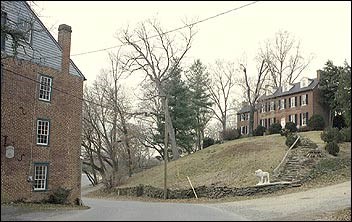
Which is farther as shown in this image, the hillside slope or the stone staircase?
the hillside slope

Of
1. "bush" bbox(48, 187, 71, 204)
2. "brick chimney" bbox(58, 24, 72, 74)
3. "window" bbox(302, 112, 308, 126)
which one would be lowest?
"bush" bbox(48, 187, 71, 204)

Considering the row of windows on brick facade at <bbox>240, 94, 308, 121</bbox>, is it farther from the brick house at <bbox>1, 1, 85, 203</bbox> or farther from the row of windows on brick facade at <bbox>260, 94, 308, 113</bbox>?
the brick house at <bbox>1, 1, 85, 203</bbox>

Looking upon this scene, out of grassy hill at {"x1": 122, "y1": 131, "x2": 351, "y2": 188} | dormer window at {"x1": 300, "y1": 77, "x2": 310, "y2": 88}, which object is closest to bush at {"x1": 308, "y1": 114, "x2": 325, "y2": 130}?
grassy hill at {"x1": 122, "y1": 131, "x2": 351, "y2": 188}

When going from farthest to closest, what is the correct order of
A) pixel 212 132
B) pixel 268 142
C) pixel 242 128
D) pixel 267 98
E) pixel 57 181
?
pixel 212 132 < pixel 242 128 < pixel 267 98 < pixel 268 142 < pixel 57 181

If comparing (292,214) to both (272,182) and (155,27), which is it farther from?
(155,27)

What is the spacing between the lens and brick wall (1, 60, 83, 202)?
23.8 metres

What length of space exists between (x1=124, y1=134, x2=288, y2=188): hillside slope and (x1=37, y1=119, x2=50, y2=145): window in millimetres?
11607

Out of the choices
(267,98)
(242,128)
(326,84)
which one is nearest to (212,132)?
(242,128)

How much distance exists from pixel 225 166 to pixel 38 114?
16370 mm

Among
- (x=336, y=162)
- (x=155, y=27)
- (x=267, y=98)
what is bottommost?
(x=336, y=162)

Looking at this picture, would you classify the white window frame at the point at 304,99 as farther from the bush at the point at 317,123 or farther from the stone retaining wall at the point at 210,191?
the stone retaining wall at the point at 210,191

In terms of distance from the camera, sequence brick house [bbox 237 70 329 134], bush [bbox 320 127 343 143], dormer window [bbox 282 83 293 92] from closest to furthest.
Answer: bush [bbox 320 127 343 143], brick house [bbox 237 70 329 134], dormer window [bbox 282 83 293 92]

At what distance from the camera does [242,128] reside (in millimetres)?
70375

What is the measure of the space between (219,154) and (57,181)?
17921 mm
